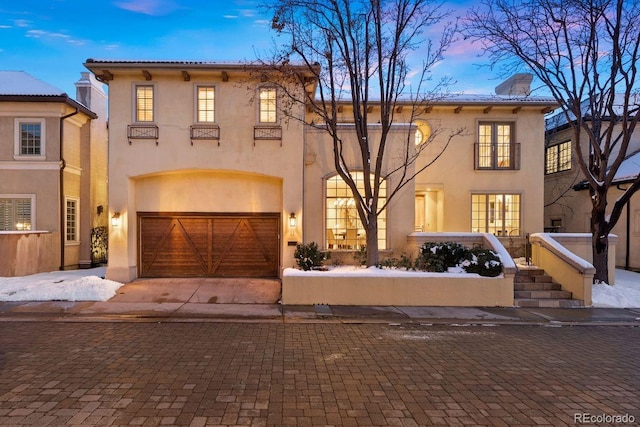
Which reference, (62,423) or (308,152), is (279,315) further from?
(308,152)

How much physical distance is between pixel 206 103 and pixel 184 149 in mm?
1678

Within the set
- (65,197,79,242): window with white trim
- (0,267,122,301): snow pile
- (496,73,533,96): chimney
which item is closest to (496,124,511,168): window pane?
(496,73,533,96): chimney

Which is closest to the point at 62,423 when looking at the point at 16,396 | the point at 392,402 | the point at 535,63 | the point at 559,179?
the point at 16,396

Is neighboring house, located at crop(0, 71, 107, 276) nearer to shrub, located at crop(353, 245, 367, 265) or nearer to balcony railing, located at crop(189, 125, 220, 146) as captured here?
balcony railing, located at crop(189, 125, 220, 146)

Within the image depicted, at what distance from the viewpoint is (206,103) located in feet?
40.3

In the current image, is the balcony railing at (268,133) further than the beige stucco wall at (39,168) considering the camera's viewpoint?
No

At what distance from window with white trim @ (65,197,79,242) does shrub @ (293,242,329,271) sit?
33.2ft

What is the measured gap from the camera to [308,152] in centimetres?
1283

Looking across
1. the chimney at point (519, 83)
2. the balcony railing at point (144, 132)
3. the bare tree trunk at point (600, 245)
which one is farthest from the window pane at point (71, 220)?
the chimney at point (519, 83)

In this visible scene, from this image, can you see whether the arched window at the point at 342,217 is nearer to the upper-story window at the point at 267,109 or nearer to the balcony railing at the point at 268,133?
the balcony railing at the point at 268,133

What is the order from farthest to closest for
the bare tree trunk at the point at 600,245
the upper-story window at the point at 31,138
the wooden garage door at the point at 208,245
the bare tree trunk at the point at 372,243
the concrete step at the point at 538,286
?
the upper-story window at the point at 31,138, the wooden garage door at the point at 208,245, the bare tree trunk at the point at 600,245, the bare tree trunk at the point at 372,243, the concrete step at the point at 538,286

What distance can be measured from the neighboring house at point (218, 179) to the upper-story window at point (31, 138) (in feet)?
14.8

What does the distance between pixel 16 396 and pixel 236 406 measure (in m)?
2.61

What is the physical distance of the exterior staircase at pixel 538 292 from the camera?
990 cm
